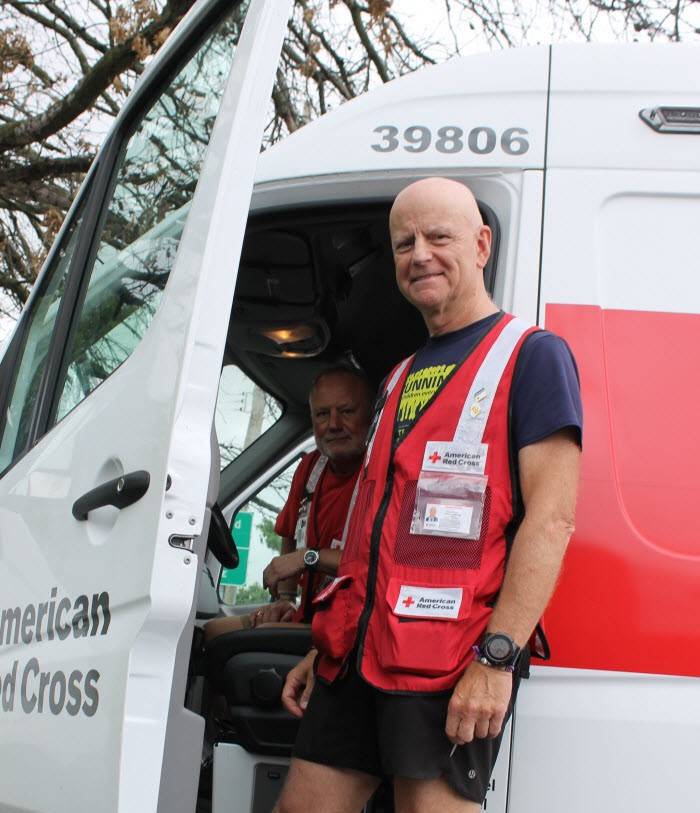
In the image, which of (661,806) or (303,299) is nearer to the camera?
(661,806)

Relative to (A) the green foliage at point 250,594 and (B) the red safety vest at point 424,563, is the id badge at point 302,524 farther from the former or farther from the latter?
(B) the red safety vest at point 424,563

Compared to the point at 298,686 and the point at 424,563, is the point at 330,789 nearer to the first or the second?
the point at 298,686

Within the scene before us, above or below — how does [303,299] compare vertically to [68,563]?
above

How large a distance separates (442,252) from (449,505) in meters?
0.50

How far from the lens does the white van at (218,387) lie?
1557 millimetres

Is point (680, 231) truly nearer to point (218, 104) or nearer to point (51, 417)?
point (218, 104)

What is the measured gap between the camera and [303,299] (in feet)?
A: 11.0

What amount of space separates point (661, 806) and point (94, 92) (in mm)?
6185

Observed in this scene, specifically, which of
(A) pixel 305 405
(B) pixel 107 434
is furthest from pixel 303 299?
(B) pixel 107 434

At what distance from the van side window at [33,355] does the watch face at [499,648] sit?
3.51 ft

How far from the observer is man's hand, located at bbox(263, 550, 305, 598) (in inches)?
124

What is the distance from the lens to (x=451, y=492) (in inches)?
71.3

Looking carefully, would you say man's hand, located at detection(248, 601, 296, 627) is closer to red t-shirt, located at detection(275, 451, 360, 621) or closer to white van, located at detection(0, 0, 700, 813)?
red t-shirt, located at detection(275, 451, 360, 621)

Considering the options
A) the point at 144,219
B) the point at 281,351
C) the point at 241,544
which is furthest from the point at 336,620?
the point at 241,544
